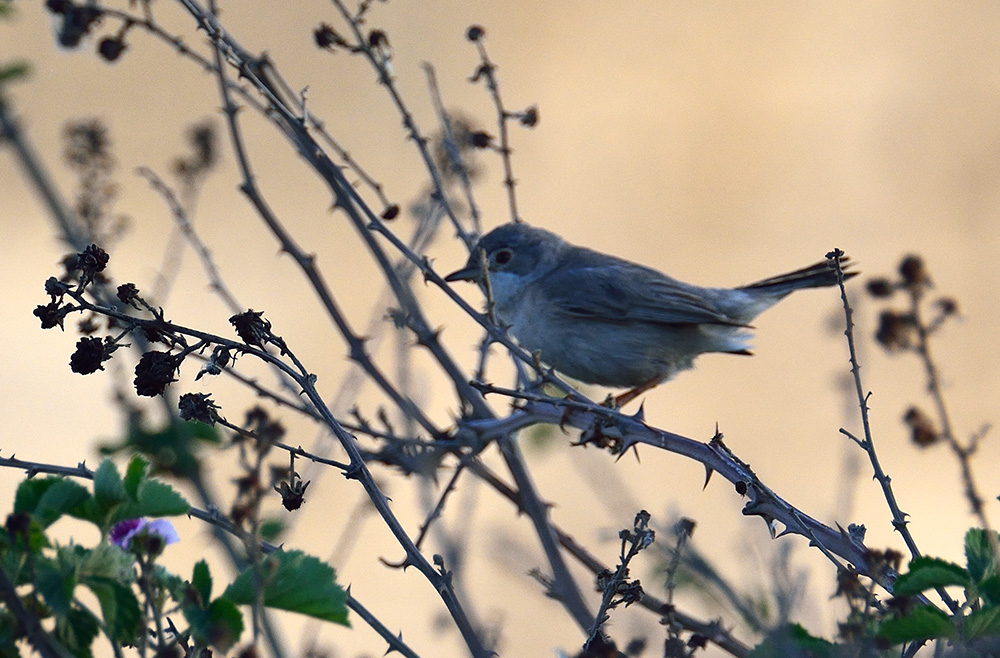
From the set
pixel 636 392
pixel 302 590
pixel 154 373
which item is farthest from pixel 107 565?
pixel 636 392

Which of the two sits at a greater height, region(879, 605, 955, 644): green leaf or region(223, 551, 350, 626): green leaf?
region(223, 551, 350, 626): green leaf

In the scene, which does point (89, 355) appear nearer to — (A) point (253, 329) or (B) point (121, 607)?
(A) point (253, 329)

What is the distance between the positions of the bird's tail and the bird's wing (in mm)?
256

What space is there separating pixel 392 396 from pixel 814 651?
1.83 m

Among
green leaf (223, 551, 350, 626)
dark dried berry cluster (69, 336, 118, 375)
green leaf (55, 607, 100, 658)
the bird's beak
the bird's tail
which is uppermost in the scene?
the bird's tail

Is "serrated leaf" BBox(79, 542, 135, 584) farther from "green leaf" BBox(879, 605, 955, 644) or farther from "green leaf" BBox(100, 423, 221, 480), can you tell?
"green leaf" BBox(100, 423, 221, 480)

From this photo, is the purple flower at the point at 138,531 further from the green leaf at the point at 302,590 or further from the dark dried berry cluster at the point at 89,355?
the dark dried berry cluster at the point at 89,355

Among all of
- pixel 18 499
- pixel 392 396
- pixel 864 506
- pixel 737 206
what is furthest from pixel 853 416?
pixel 737 206

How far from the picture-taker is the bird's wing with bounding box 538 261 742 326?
557cm

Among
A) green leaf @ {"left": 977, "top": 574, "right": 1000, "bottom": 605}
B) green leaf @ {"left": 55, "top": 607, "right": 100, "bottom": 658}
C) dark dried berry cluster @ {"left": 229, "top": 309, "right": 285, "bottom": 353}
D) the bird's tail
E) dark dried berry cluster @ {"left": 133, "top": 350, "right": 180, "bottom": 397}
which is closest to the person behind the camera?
green leaf @ {"left": 55, "top": 607, "right": 100, "bottom": 658}

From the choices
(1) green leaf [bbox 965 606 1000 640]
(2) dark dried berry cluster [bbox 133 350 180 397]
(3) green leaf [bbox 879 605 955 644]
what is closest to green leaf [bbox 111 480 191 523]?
(2) dark dried berry cluster [bbox 133 350 180 397]

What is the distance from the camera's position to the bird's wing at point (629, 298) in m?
5.57

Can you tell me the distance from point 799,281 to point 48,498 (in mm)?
4361

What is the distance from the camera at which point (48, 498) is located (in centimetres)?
201
